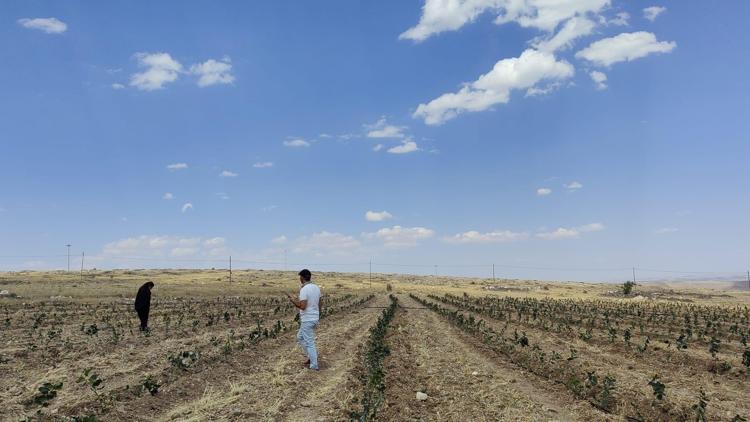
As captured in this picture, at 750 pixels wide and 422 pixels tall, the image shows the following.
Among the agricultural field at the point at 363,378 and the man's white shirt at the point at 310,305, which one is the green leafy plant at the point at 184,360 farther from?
the man's white shirt at the point at 310,305

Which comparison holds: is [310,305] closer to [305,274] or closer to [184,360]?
[305,274]

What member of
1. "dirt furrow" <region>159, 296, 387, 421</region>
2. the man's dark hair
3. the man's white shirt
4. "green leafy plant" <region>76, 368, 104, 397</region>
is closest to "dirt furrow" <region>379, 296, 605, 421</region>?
"dirt furrow" <region>159, 296, 387, 421</region>

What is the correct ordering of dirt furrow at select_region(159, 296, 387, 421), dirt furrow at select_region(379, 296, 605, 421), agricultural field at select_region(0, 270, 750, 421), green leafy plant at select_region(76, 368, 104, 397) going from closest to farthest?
1. dirt furrow at select_region(159, 296, 387, 421)
2. dirt furrow at select_region(379, 296, 605, 421)
3. agricultural field at select_region(0, 270, 750, 421)
4. green leafy plant at select_region(76, 368, 104, 397)

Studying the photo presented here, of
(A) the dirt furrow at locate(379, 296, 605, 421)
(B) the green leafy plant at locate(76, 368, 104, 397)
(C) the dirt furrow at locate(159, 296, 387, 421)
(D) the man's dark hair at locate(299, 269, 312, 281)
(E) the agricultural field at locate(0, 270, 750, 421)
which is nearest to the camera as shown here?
(C) the dirt furrow at locate(159, 296, 387, 421)

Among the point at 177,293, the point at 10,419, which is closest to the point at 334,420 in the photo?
the point at 10,419

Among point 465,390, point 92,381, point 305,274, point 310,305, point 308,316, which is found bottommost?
point 465,390

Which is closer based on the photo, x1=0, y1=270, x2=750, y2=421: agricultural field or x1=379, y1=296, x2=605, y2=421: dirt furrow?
x1=379, y1=296, x2=605, y2=421: dirt furrow

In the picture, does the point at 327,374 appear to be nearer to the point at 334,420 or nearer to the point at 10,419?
the point at 334,420

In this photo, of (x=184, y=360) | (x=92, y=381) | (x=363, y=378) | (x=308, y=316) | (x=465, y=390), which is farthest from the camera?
(x=184, y=360)

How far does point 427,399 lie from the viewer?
386 inches

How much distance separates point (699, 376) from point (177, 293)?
48522 millimetres

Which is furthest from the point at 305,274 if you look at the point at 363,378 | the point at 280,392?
the point at 280,392

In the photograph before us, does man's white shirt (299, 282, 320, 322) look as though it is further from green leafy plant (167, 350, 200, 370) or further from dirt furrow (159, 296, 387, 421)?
green leafy plant (167, 350, 200, 370)

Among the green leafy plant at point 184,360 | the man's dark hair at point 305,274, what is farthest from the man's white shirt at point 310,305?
the green leafy plant at point 184,360
